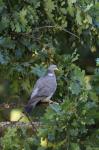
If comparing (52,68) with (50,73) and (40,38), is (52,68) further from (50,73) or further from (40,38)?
(40,38)

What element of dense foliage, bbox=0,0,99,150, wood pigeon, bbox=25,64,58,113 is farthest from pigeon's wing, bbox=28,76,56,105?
dense foliage, bbox=0,0,99,150

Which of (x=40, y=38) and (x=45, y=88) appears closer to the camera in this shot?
(x=45, y=88)

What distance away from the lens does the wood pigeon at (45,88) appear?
4680mm

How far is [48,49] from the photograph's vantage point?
5145mm

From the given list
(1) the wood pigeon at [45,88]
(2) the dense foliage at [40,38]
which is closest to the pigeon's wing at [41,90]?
(1) the wood pigeon at [45,88]

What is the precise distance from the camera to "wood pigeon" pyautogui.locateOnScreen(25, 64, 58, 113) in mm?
4680

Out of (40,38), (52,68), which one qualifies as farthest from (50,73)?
(40,38)

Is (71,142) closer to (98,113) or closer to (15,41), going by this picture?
(98,113)

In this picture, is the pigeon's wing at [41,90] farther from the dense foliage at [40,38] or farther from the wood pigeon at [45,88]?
the dense foliage at [40,38]

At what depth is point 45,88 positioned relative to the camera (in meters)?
4.85

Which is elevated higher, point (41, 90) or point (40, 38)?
point (40, 38)

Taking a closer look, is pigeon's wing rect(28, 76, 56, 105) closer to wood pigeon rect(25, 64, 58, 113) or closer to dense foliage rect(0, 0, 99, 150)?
wood pigeon rect(25, 64, 58, 113)

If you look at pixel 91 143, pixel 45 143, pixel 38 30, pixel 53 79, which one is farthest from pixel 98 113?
pixel 38 30

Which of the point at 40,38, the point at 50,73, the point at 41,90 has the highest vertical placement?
the point at 40,38
